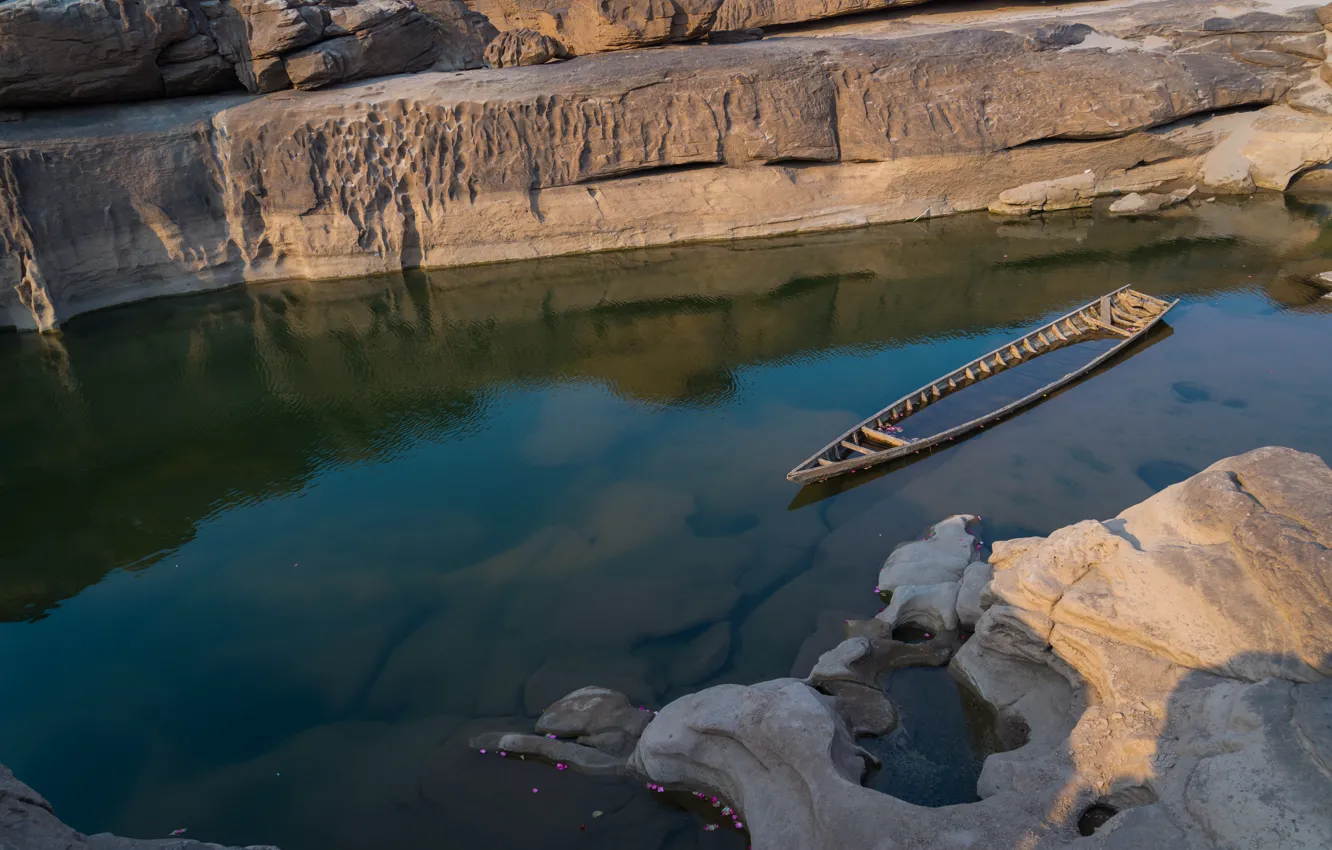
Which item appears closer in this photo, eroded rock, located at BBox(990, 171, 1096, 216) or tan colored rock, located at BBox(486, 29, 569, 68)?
tan colored rock, located at BBox(486, 29, 569, 68)

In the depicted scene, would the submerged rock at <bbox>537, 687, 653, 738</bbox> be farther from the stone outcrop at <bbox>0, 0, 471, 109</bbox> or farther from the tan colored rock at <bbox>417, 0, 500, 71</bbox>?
the tan colored rock at <bbox>417, 0, 500, 71</bbox>

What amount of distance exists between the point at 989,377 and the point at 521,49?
47.5 ft

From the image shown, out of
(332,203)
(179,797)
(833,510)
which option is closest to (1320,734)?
(833,510)

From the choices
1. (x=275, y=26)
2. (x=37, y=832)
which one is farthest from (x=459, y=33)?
(x=37, y=832)

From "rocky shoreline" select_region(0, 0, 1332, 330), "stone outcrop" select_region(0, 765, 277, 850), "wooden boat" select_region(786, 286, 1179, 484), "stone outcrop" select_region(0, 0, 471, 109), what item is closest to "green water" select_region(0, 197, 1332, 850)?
"wooden boat" select_region(786, 286, 1179, 484)

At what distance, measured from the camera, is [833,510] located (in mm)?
11836

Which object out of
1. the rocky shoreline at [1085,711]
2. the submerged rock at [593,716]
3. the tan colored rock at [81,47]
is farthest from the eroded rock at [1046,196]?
the tan colored rock at [81,47]

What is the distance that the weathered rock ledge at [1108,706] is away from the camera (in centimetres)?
571

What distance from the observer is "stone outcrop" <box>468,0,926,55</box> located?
22406 mm

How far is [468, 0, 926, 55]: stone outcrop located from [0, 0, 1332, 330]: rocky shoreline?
0.74 metres

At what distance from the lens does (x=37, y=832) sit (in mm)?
5363

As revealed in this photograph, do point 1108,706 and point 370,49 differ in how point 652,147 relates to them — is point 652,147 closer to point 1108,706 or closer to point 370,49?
point 370,49

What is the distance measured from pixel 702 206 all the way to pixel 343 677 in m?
15.3

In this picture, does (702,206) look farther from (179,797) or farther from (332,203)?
(179,797)
